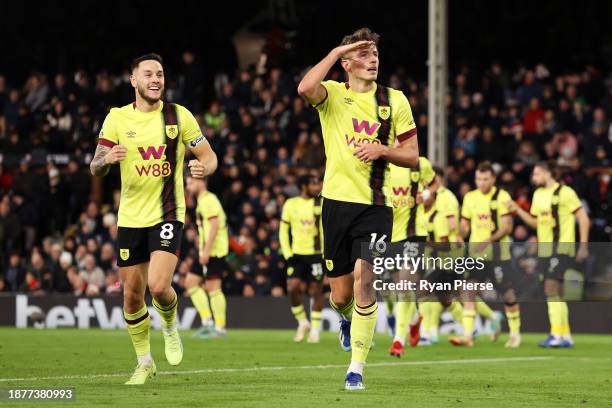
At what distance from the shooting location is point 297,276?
792 inches

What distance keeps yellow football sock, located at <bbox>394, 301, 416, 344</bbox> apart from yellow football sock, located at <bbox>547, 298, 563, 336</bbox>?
2.15 metres

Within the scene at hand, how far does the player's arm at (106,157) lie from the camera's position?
1061cm

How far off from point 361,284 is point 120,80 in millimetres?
21436

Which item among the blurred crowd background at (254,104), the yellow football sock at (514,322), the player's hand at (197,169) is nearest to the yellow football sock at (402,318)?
the yellow football sock at (514,322)

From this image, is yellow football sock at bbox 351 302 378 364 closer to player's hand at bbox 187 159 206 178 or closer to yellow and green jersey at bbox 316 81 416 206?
yellow and green jersey at bbox 316 81 416 206

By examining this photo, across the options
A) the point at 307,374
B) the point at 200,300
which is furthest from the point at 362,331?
the point at 200,300

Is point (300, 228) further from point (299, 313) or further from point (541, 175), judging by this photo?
point (541, 175)

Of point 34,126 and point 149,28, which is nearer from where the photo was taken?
point 34,126

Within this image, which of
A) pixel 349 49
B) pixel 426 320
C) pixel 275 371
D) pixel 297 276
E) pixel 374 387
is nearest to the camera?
pixel 349 49

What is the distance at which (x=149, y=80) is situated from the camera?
11.1 metres

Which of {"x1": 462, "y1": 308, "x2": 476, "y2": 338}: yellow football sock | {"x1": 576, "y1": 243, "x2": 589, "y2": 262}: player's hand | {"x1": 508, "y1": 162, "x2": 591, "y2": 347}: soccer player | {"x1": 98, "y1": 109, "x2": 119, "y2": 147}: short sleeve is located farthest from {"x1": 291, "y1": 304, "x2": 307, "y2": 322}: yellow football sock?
{"x1": 98, "y1": 109, "x2": 119, "y2": 147}: short sleeve

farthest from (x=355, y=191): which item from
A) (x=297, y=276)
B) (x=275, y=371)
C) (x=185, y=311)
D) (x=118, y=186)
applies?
(x=118, y=186)

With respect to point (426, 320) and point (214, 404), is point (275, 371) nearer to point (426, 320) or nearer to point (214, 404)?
point (214, 404)

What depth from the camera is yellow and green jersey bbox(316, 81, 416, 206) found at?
10.5 meters
